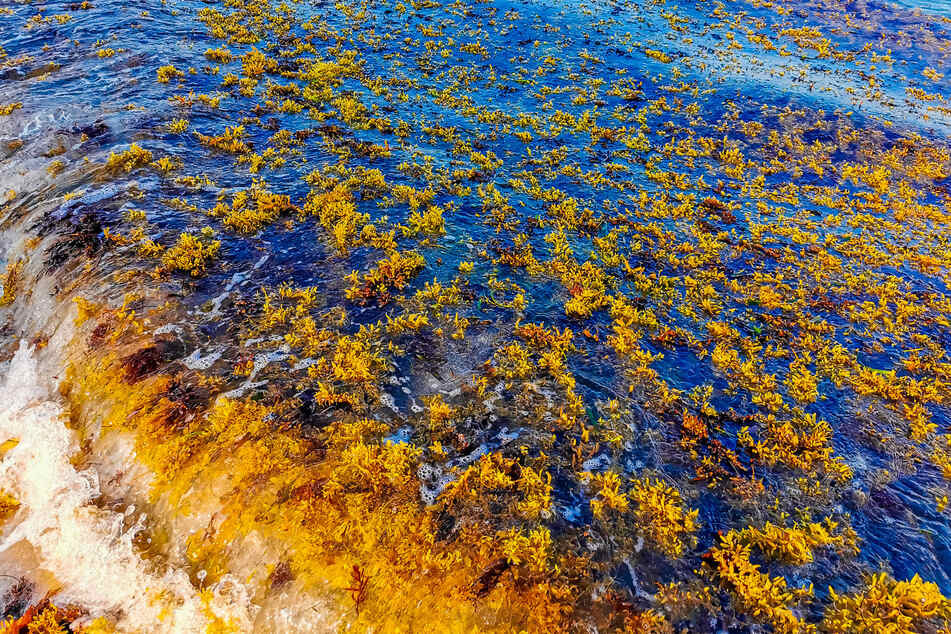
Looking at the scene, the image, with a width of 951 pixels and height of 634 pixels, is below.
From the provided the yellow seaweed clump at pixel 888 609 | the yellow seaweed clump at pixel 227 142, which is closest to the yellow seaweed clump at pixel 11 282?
the yellow seaweed clump at pixel 227 142

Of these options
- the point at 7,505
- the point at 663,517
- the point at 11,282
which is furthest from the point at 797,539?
the point at 11,282

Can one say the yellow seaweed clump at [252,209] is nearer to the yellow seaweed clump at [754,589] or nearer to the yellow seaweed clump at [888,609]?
the yellow seaweed clump at [754,589]

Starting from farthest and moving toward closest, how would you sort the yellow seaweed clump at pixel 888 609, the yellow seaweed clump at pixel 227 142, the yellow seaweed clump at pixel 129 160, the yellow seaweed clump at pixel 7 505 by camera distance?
the yellow seaweed clump at pixel 227 142 → the yellow seaweed clump at pixel 129 160 → the yellow seaweed clump at pixel 7 505 → the yellow seaweed clump at pixel 888 609

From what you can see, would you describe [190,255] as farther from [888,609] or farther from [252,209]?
[888,609]

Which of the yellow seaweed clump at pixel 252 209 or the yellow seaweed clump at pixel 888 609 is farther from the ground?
the yellow seaweed clump at pixel 252 209

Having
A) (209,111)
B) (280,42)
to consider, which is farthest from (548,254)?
(280,42)

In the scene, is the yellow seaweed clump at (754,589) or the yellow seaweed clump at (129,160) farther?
the yellow seaweed clump at (129,160)

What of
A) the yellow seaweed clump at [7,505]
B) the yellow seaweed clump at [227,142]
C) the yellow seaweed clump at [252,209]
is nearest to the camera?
the yellow seaweed clump at [7,505]
